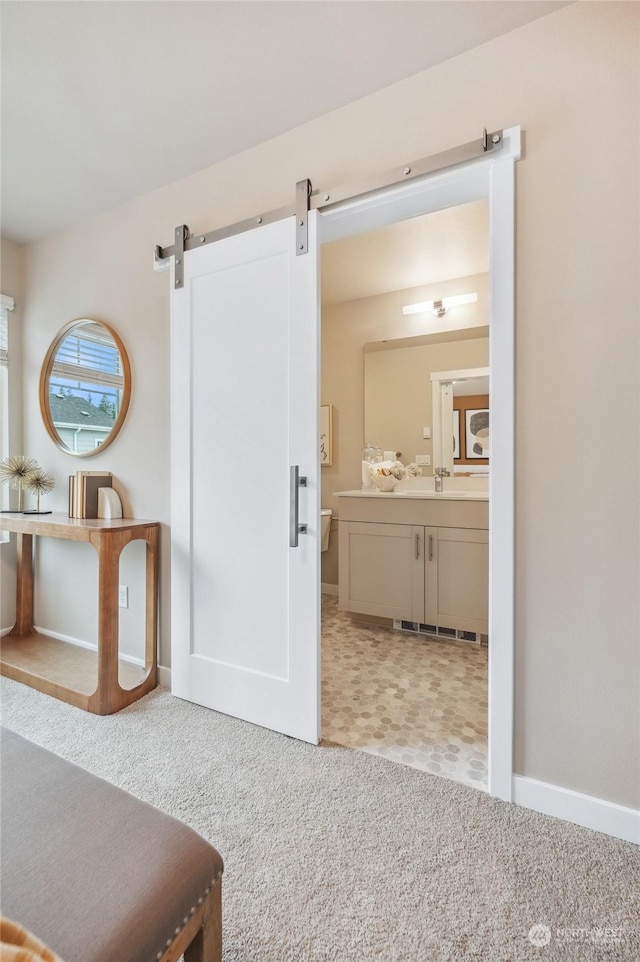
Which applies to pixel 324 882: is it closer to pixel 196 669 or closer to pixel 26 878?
pixel 26 878

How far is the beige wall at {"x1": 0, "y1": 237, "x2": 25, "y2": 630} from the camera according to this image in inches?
112

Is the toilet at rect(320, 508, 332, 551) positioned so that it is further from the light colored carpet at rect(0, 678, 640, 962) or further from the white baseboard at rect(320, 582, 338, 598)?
the light colored carpet at rect(0, 678, 640, 962)

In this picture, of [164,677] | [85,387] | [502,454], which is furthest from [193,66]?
[164,677]

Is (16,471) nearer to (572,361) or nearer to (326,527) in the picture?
(326,527)

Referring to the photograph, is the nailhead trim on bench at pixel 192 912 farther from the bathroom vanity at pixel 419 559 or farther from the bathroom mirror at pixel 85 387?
the bathroom vanity at pixel 419 559

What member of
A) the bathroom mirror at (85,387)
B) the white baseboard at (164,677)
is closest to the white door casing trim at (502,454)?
the white baseboard at (164,677)

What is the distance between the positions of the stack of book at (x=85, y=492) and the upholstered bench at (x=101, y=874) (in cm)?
169

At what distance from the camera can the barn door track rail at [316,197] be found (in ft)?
4.82

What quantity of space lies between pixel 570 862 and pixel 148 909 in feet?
3.98

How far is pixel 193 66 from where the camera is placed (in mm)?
1593

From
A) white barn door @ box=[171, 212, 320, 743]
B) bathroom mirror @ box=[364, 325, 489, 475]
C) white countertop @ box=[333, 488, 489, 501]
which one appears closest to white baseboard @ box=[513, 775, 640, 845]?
white barn door @ box=[171, 212, 320, 743]

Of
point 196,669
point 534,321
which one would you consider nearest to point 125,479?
point 196,669

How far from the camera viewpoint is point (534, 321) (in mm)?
1424

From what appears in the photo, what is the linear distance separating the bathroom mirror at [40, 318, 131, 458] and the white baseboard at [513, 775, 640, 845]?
2464mm
